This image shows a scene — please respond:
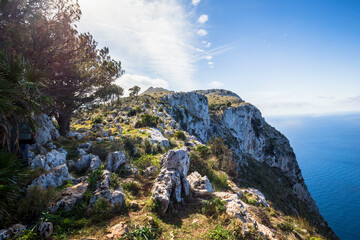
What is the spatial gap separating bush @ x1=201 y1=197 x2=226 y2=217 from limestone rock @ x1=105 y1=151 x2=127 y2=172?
5.72 metres

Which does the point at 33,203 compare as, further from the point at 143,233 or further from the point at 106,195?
the point at 143,233

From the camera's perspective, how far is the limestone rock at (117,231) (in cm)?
462


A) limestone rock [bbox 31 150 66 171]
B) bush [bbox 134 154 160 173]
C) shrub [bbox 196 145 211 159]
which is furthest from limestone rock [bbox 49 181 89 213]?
shrub [bbox 196 145 211 159]

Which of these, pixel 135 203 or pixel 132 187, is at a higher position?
pixel 132 187

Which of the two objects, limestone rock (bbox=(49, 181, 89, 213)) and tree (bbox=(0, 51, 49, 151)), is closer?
tree (bbox=(0, 51, 49, 151))

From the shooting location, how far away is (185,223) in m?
6.00

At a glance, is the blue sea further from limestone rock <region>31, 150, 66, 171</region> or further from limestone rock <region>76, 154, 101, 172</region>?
limestone rock <region>31, 150, 66, 171</region>

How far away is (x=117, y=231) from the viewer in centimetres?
482

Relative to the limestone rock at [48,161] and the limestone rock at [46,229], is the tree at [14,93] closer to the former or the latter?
the limestone rock at [48,161]

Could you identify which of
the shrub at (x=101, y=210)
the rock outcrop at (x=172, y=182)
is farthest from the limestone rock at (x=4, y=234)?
the rock outcrop at (x=172, y=182)

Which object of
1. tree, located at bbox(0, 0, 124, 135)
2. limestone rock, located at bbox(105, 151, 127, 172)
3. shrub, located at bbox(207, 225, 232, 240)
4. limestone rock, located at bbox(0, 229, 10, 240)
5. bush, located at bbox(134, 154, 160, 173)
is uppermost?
tree, located at bbox(0, 0, 124, 135)

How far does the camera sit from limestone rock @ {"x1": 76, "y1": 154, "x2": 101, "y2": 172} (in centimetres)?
876

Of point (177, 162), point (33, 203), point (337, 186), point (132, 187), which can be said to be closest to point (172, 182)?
point (177, 162)

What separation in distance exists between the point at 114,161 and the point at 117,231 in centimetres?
518
